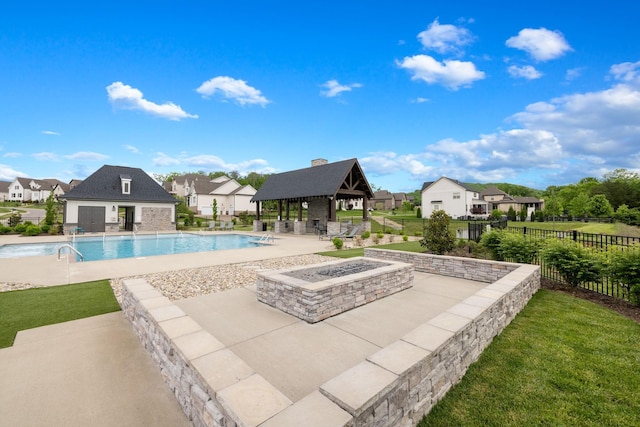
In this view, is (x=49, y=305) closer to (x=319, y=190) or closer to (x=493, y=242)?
(x=493, y=242)

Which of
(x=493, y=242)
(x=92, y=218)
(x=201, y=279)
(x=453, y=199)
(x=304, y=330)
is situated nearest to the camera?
(x=304, y=330)

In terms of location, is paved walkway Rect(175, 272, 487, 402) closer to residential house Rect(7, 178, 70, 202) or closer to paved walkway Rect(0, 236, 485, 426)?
paved walkway Rect(0, 236, 485, 426)

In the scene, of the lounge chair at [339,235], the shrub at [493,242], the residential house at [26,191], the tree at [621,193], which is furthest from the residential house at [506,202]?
the residential house at [26,191]

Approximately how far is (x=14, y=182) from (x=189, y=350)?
302 ft

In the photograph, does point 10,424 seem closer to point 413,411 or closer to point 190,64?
point 413,411

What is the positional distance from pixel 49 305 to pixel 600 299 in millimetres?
11140

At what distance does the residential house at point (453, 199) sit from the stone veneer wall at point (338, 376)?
37935 millimetres

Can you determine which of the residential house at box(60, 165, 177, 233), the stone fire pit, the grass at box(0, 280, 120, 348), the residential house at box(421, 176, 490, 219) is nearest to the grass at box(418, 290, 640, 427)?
the stone fire pit

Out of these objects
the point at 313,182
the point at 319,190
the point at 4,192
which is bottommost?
the point at 319,190

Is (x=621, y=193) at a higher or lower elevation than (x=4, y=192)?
lower

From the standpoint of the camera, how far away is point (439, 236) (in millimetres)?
10203

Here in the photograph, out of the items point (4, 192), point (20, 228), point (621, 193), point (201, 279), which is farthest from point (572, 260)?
point (4, 192)

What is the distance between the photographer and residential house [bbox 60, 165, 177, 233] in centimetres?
2166

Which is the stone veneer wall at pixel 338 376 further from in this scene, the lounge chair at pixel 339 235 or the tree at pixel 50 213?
the tree at pixel 50 213
